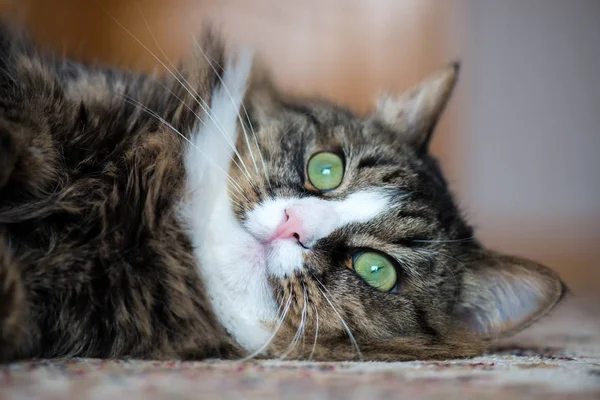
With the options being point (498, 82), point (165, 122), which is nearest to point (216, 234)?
point (165, 122)

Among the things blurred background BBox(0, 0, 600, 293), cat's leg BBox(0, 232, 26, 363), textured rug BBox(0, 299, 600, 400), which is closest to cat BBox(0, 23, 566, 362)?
cat's leg BBox(0, 232, 26, 363)

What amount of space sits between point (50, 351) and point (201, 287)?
0.95 feet

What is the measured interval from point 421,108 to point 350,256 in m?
0.57

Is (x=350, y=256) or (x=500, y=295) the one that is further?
(x=500, y=295)

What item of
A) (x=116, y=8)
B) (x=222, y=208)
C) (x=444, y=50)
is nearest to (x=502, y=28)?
(x=444, y=50)

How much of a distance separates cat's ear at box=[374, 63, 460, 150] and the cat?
0.15 meters

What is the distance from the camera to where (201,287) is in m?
1.07

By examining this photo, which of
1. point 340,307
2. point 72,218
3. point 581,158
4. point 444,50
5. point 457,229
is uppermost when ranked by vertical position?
point 444,50

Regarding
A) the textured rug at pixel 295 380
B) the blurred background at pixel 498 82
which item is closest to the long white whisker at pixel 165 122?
the textured rug at pixel 295 380

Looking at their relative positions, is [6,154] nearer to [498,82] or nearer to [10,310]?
[10,310]

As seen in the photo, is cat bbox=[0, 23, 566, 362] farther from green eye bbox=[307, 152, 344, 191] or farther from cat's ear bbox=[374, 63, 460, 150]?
cat's ear bbox=[374, 63, 460, 150]

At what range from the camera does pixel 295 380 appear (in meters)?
0.78

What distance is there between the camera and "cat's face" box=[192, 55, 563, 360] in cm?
107

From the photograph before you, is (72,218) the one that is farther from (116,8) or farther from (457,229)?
(116,8)
